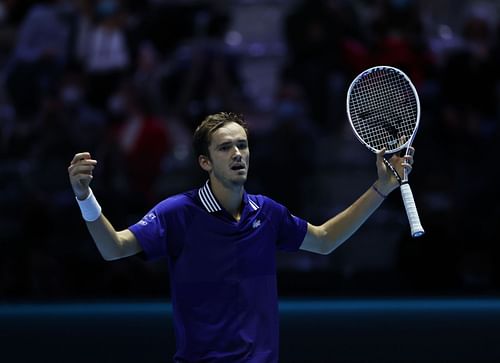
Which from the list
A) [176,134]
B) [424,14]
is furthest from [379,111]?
[424,14]

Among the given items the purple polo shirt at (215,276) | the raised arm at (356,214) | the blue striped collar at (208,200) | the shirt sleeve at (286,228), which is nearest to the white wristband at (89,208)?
the purple polo shirt at (215,276)

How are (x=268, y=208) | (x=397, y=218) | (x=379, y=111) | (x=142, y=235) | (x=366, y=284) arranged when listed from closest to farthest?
1. (x=142, y=235)
2. (x=268, y=208)
3. (x=379, y=111)
4. (x=366, y=284)
5. (x=397, y=218)

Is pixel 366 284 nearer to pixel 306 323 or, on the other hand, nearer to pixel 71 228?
pixel 306 323

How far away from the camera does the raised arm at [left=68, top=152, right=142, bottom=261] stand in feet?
12.7

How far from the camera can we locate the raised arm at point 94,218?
12.7 feet

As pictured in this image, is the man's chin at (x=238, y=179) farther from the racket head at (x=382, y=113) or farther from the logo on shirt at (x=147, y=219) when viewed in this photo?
the racket head at (x=382, y=113)

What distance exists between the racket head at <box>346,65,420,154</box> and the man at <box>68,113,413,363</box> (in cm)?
37

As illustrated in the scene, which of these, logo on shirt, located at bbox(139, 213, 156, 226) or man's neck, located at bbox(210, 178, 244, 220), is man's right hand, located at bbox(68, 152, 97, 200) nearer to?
logo on shirt, located at bbox(139, 213, 156, 226)

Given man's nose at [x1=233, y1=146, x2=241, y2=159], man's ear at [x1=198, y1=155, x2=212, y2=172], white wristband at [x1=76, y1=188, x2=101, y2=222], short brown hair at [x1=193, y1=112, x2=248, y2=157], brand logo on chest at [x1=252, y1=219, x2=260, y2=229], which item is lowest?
brand logo on chest at [x1=252, y1=219, x2=260, y2=229]

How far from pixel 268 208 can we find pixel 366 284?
3.03 m

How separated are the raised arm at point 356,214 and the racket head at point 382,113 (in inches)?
9.4

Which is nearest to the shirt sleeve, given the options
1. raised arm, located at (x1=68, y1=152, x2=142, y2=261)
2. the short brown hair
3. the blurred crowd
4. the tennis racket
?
the short brown hair

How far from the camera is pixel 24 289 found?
7.93 m


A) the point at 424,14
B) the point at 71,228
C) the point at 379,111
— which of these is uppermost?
the point at 424,14
